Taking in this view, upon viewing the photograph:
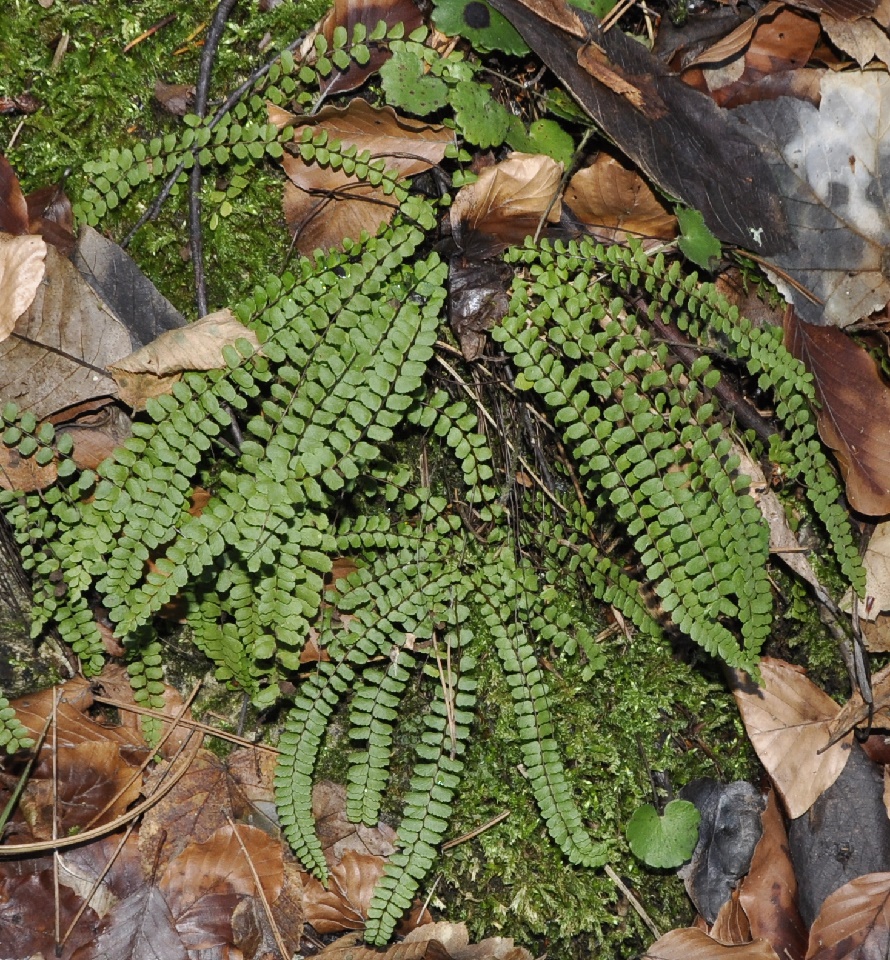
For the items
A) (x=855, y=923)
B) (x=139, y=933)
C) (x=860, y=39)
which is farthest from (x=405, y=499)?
(x=860, y=39)

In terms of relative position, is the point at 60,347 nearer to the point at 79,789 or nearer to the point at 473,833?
the point at 79,789

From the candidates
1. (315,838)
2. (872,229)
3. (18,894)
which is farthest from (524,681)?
(872,229)

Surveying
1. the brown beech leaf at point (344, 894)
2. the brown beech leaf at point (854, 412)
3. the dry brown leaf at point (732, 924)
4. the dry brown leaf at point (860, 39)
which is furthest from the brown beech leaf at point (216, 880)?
the dry brown leaf at point (860, 39)

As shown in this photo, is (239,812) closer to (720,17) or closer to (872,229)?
(872,229)

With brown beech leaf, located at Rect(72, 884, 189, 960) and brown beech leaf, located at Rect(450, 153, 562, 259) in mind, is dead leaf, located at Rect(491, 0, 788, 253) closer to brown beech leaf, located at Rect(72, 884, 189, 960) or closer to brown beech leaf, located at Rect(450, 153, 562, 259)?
brown beech leaf, located at Rect(450, 153, 562, 259)

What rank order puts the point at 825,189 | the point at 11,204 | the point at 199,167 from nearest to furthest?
the point at 11,204
the point at 199,167
the point at 825,189

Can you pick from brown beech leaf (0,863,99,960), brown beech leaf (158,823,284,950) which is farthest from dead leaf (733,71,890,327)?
brown beech leaf (0,863,99,960)

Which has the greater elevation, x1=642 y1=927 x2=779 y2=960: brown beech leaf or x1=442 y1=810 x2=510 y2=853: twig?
x1=442 y1=810 x2=510 y2=853: twig
